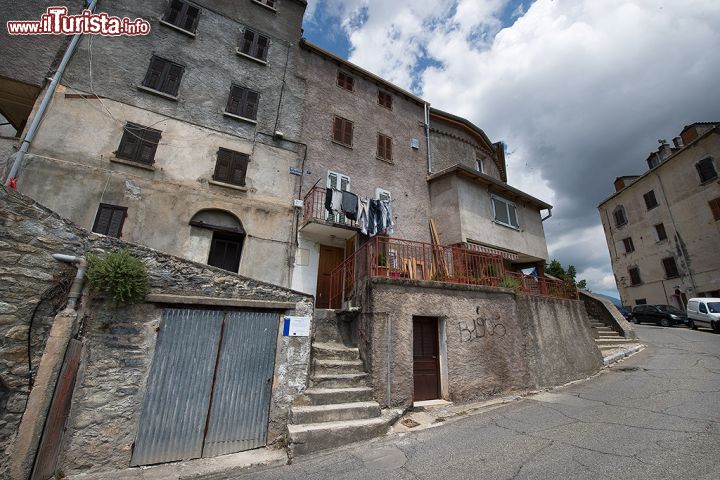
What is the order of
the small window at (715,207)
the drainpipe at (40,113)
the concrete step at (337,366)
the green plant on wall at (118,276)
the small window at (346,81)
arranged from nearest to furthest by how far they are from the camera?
the green plant on wall at (118,276) < the concrete step at (337,366) < the drainpipe at (40,113) < the small window at (346,81) < the small window at (715,207)

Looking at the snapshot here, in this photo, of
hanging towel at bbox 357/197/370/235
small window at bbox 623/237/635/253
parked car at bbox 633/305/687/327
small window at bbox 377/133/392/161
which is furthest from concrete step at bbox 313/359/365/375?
small window at bbox 623/237/635/253

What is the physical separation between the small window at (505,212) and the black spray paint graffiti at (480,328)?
7488 mm

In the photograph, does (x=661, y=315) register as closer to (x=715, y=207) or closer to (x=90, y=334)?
(x=715, y=207)

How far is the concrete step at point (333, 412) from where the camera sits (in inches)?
209

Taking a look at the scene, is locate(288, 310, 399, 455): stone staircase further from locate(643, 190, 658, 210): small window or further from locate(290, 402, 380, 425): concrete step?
locate(643, 190, 658, 210): small window

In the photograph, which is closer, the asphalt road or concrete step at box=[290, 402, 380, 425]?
the asphalt road

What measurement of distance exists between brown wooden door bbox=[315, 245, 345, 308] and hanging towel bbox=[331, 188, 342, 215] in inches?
75.0

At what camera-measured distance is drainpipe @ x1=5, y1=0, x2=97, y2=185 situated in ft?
25.5

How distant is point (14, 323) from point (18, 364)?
0.59 m

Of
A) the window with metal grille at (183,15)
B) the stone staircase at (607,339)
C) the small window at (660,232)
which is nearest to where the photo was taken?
the window with metal grille at (183,15)

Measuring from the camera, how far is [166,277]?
5.19 metres

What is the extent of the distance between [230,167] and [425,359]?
9220 millimetres

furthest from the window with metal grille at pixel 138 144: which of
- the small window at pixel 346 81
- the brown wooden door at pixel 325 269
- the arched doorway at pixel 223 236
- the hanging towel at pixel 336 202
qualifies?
the small window at pixel 346 81

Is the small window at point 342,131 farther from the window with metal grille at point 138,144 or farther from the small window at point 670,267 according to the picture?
the small window at point 670,267
